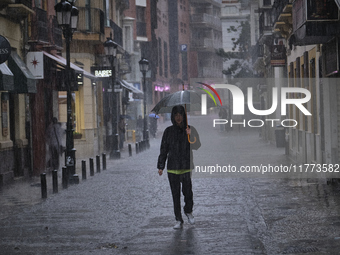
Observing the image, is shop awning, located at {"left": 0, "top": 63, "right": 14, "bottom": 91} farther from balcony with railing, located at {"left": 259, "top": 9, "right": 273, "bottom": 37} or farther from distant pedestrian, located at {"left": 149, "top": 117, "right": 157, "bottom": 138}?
distant pedestrian, located at {"left": 149, "top": 117, "right": 157, "bottom": 138}

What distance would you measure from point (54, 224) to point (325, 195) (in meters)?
5.46

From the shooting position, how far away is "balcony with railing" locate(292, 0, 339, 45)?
1461cm

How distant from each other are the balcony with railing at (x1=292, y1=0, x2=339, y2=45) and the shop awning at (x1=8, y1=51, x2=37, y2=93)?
7009mm

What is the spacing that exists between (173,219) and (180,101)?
260cm

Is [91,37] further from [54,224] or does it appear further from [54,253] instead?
[54,253]

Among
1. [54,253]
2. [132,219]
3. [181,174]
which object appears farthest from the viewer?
[132,219]

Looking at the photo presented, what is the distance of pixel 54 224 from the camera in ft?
33.8

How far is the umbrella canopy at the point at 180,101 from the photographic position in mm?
12269

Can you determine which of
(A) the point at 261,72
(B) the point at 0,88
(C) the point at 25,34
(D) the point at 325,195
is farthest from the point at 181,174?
(A) the point at 261,72

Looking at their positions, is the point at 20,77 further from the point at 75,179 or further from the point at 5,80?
the point at 75,179

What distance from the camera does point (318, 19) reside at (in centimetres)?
1478

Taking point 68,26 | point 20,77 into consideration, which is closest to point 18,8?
point 68,26

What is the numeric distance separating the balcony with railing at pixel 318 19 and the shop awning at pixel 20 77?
7.01 meters

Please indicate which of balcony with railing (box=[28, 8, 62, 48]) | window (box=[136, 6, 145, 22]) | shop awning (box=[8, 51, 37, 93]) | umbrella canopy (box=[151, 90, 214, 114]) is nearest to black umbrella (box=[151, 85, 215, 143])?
umbrella canopy (box=[151, 90, 214, 114])
